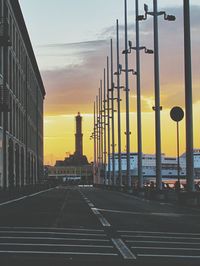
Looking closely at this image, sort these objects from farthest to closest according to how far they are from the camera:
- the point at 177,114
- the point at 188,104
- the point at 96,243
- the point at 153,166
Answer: the point at 153,166, the point at 177,114, the point at 188,104, the point at 96,243

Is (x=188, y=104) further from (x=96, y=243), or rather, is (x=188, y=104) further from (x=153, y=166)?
(x=153, y=166)

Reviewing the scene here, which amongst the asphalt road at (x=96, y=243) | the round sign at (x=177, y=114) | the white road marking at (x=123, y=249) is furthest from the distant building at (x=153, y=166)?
the white road marking at (x=123, y=249)

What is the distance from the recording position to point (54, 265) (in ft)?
34.6

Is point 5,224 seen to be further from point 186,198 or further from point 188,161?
point 186,198

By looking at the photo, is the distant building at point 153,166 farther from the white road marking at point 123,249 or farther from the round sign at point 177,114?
the white road marking at point 123,249

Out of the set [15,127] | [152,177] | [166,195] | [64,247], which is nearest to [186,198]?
[166,195]

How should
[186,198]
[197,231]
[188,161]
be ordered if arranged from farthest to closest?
[186,198] → [188,161] → [197,231]

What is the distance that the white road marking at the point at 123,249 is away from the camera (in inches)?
466

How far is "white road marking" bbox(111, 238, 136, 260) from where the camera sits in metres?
11.8

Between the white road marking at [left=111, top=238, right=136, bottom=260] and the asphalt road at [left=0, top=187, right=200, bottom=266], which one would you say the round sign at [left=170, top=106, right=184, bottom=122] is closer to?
the asphalt road at [left=0, top=187, right=200, bottom=266]

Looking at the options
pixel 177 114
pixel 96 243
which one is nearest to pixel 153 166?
pixel 177 114

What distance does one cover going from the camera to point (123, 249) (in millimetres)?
12914

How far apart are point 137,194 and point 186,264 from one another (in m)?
43.5

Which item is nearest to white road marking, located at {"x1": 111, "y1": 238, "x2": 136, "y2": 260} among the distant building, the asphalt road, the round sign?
the asphalt road
